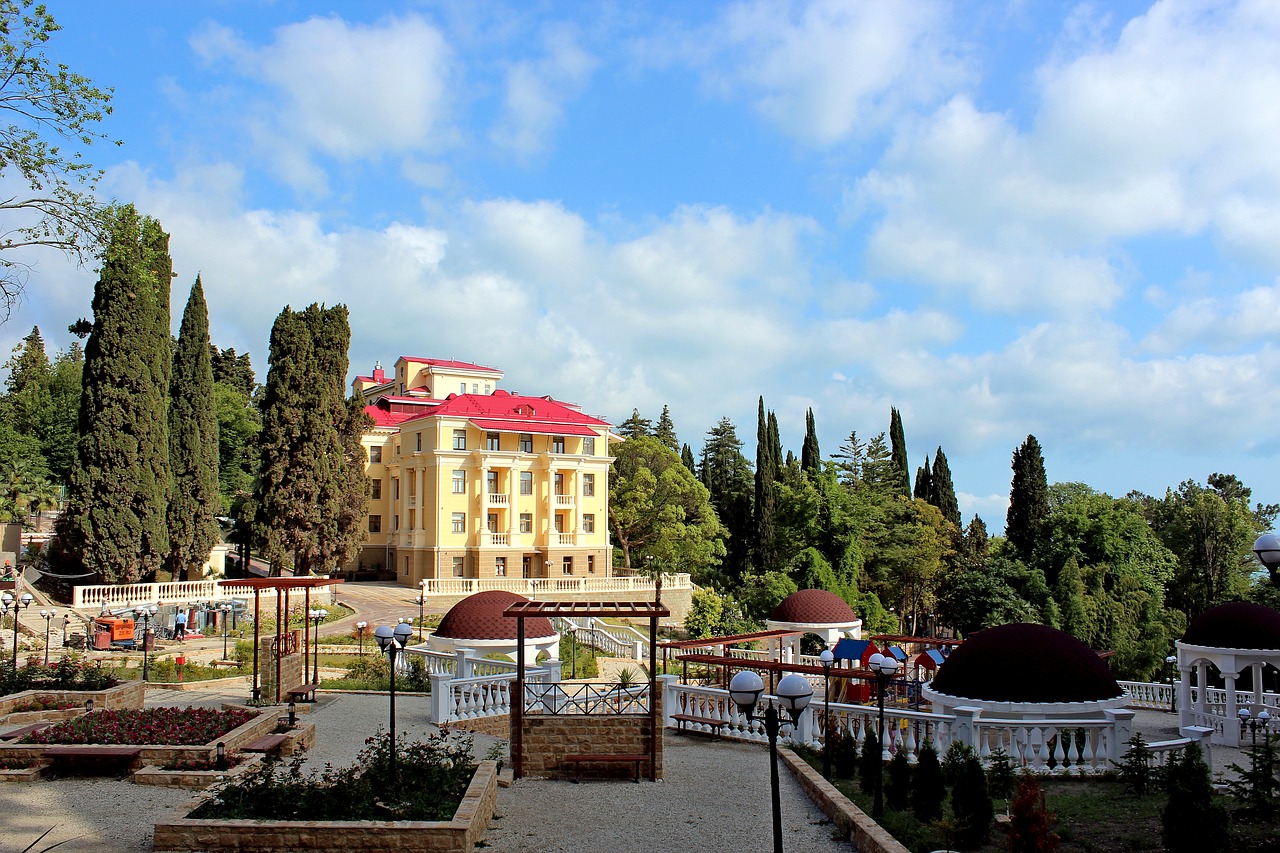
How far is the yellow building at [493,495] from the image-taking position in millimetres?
52625

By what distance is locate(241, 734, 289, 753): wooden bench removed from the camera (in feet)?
46.2

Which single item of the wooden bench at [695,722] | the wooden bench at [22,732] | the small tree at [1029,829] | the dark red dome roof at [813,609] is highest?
the dark red dome roof at [813,609]

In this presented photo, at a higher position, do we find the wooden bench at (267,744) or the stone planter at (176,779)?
→ the wooden bench at (267,744)

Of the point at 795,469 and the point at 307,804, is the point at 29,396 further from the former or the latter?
the point at 307,804

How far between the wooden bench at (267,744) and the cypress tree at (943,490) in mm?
54240

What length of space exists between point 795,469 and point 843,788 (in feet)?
155

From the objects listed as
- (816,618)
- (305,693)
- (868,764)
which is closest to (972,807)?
(868,764)

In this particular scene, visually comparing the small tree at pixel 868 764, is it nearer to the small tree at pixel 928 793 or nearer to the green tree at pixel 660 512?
the small tree at pixel 928 793

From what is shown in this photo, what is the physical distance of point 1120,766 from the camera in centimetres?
1388

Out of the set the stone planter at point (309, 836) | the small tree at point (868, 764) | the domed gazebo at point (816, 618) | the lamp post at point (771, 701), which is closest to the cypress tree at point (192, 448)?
the domed gazebo at point (816, 618)

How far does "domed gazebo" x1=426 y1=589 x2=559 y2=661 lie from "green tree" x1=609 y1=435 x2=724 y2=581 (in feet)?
107

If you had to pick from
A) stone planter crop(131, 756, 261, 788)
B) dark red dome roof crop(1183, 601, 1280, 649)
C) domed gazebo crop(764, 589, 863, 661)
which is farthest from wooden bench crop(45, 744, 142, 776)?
dark red dome roof crop(1183, 601, 1280, 649)

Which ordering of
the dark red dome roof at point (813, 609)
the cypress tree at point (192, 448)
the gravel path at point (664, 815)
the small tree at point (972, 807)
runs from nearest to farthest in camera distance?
1. the small tree at point (972, 807)
2. the gravel path at point (664, 815)
3. the dark red dome roof at point (813, 609)
4. the cypress tree at point (192, 448)

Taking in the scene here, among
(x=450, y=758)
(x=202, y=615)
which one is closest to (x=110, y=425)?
(x=202, y=615)
